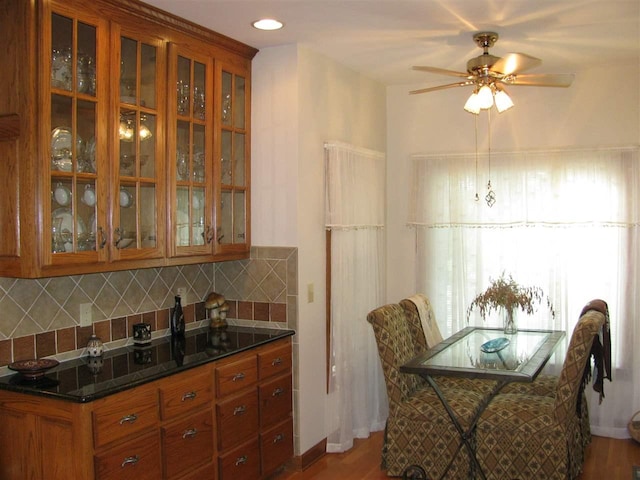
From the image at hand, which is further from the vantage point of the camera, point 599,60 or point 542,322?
point 542,322

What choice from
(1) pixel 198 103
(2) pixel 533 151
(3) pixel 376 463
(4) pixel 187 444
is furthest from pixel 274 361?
(2) pixel 533 151

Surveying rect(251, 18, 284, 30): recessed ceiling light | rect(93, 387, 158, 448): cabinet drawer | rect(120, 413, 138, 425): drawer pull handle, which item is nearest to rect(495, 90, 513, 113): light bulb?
rect(251, 18, 284, 30): recessed ceiling light

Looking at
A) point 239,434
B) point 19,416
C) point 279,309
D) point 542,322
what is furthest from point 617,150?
point 19,416

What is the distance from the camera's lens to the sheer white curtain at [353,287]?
4258mm

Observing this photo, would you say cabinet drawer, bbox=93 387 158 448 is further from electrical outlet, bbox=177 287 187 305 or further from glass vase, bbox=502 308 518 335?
glass vase, bbox=502 308 518 335

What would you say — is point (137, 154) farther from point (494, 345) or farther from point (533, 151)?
point (533, 151)

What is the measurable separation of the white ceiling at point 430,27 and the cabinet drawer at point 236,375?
5.91 feet

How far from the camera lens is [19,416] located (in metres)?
2.77

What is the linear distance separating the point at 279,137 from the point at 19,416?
2.08 m

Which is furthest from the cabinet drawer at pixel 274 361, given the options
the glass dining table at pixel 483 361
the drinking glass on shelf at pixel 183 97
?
the drinking glass on shelf at pixel 183 97

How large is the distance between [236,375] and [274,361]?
0.37 metres

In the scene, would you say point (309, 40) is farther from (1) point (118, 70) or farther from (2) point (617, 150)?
(2) point (617, 150)

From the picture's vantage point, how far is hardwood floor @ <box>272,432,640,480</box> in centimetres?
392

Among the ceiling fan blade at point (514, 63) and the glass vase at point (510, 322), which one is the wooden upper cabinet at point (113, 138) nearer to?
the ceiling fan blade at point (514, 63)
